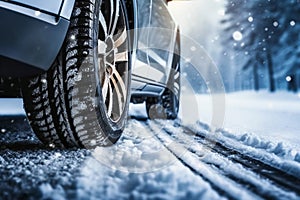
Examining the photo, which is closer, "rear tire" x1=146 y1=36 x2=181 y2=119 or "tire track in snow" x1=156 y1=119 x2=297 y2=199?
"tire track in snow" x1=156 y1=119 x2=297 y2=199

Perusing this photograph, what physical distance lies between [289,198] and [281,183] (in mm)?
222

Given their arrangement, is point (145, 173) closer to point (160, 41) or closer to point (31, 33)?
point (31, 33)

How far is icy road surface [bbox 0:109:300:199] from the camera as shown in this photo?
1.21m

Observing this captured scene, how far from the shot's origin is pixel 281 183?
4.66ft

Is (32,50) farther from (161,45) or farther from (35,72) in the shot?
(161,45)

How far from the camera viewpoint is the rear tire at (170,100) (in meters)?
4.71

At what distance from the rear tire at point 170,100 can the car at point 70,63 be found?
2233mm

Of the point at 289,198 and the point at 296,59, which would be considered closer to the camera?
the point at 289,198

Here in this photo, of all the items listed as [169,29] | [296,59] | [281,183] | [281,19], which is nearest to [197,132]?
[169,29]

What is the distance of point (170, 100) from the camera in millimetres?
4781

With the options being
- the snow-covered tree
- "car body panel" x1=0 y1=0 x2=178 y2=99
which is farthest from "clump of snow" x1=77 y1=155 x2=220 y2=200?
the snow-covered tree

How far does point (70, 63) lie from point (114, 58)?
0.55 meters

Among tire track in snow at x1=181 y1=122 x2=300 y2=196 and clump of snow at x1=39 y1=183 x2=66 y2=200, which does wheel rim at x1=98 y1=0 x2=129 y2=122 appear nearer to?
tire track in snow at x1=181 y1=122 x2=300 y2=196

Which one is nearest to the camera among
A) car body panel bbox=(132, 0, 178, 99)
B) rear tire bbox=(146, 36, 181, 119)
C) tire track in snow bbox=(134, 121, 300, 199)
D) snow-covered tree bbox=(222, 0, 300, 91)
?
tire track in snow bbox=(134, 121, 300, 199)
